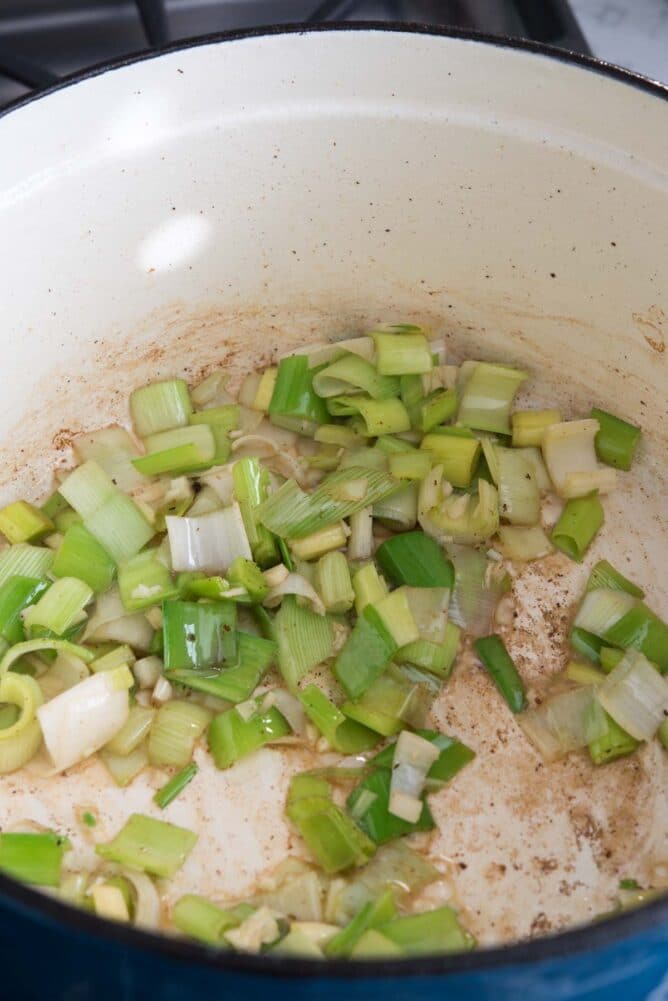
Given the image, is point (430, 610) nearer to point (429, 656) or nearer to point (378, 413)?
point (429, 656)

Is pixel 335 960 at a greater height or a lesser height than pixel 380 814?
greater

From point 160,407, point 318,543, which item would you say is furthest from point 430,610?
point 160,407

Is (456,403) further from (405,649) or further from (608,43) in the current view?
(608,43)

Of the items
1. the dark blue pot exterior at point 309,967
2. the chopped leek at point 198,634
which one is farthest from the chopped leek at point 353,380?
the dark blue pot exterior at point 309,967

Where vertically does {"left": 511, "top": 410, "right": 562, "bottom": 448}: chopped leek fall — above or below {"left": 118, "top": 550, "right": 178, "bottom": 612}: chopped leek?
below

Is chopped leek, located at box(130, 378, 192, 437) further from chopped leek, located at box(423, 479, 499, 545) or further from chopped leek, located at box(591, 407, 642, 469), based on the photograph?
chopped leek, located at box(591, 407, 642, 469)

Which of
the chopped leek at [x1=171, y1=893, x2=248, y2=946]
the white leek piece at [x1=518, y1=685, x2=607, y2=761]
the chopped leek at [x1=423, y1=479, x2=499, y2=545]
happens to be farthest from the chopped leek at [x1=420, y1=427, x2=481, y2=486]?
the chopped leek at [x1=171, y1=893, x2=248, y2=946]
